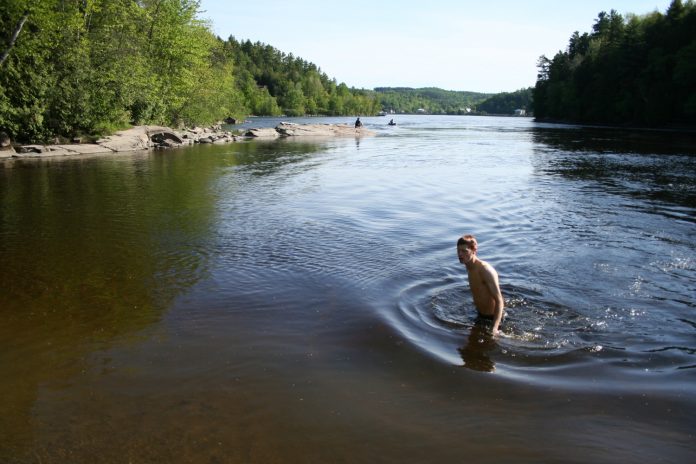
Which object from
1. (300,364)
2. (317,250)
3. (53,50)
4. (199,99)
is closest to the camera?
(300,364)

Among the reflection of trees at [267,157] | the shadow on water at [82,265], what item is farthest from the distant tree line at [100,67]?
the shadow on water at [82,265]

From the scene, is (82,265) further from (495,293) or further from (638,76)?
(638,76)

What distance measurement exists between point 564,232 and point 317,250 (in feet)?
22.0

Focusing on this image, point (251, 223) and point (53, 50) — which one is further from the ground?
point (53, 50)

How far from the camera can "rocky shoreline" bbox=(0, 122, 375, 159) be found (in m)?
29.2

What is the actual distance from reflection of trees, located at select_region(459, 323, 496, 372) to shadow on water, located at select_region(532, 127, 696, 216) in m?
11.5

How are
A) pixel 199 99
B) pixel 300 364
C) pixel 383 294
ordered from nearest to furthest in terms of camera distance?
pixel 300 364, pixel 383 294, pixel 199 99

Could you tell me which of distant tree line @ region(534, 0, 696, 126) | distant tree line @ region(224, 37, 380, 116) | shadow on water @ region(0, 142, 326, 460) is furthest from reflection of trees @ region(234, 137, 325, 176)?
distant tree line @ region(224, 37, 380, 116)

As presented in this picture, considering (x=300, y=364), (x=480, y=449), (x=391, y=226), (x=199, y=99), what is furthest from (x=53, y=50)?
(x=480, y=449)

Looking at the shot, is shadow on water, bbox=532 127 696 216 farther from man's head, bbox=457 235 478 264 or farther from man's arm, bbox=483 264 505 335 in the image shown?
man's head, bbox=457 235 478 264

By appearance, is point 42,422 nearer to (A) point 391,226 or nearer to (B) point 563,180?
(A) point 391,226

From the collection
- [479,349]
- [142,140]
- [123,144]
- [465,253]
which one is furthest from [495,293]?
[142,140]

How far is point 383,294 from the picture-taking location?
8977mm

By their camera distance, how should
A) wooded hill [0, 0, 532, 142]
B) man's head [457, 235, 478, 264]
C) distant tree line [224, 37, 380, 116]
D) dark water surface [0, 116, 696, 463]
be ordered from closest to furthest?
dark water surface [0, 116, 696, 463] → man's head [457, 235, 478, 264] → wooded hill [0, 0, 532, 142] → distant tree line [224, 37, 380, 116]
